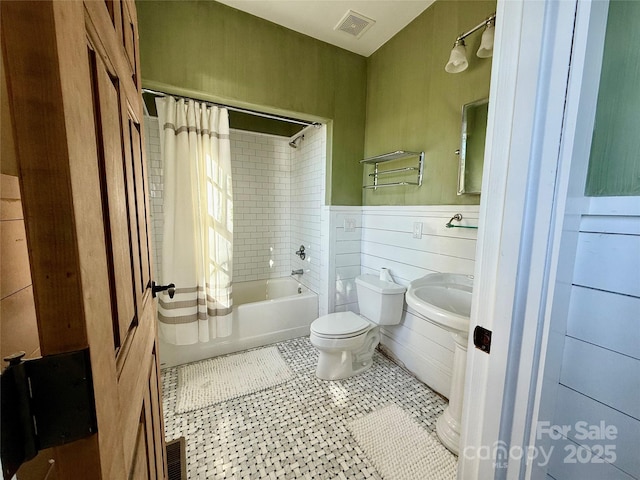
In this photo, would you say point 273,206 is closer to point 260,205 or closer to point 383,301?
point 260,205

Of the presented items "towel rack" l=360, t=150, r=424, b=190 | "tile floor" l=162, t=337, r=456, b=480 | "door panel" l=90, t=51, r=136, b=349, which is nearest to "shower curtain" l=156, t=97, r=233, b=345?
"tile floor" l=162, t=337, r=456, b=480

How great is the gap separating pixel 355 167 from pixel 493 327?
1940mm

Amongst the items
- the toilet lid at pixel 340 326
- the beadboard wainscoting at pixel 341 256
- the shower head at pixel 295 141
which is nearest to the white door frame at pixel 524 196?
the toilet lid at pixel 340 326

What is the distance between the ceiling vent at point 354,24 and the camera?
1.82 m

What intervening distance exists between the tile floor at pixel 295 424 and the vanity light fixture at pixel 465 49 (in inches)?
82.3

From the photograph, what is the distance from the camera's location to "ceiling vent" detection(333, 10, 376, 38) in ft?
5.96

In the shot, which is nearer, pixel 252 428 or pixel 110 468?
pixel 110 468

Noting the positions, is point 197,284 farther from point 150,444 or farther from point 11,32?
point 11,32

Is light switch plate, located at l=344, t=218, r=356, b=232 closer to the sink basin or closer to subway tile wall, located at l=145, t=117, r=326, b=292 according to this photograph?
subway tile wall, located at l=145, t=117, r=326, b=292

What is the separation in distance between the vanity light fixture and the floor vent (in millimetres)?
2530

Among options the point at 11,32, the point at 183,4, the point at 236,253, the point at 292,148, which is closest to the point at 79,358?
the point at 11,32

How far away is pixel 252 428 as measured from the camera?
4.81 feet

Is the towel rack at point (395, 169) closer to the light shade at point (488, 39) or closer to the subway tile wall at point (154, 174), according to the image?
the light shade at point (488, 39)

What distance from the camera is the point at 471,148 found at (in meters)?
1.54
